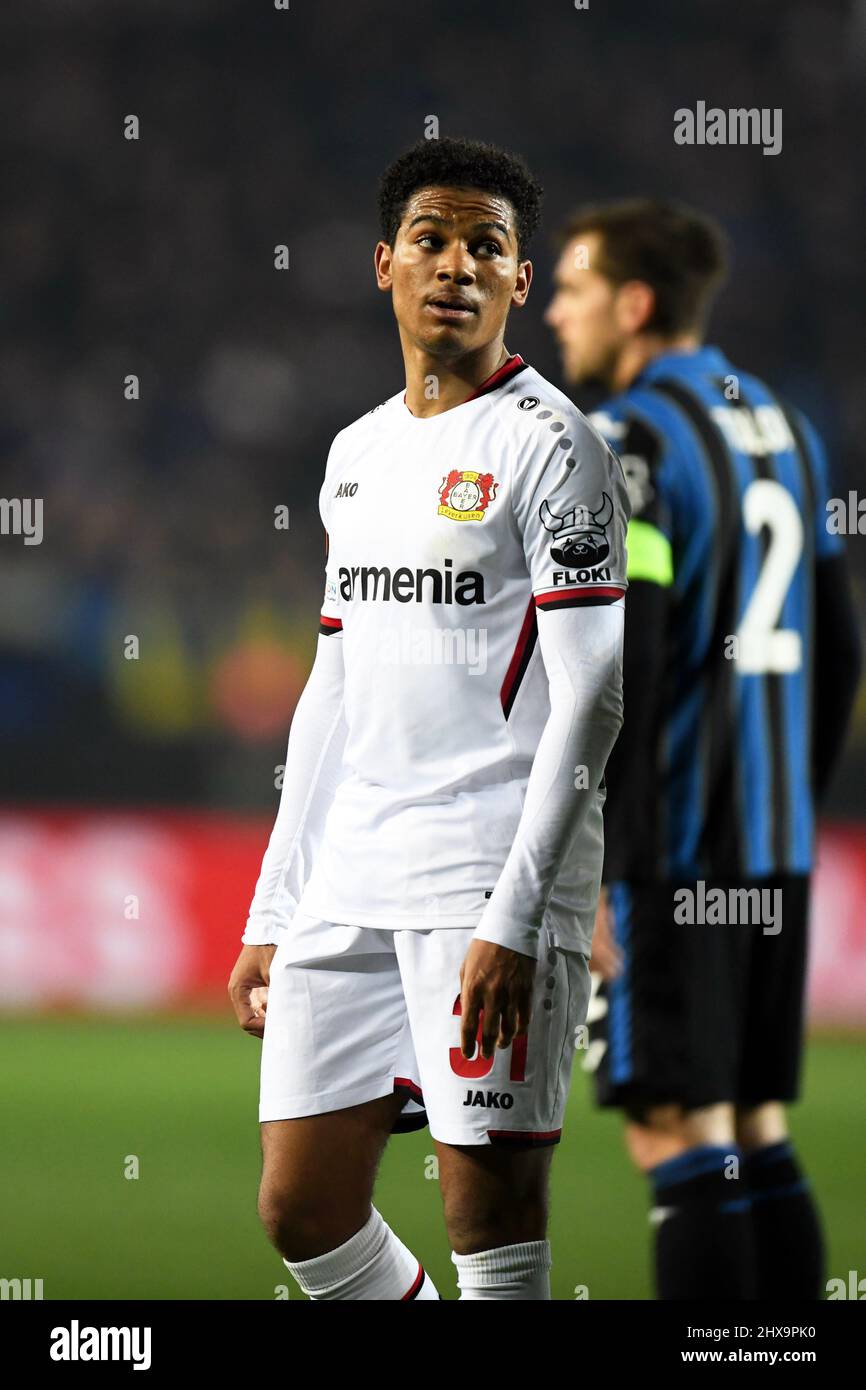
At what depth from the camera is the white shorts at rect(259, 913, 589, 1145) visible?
1.94 m

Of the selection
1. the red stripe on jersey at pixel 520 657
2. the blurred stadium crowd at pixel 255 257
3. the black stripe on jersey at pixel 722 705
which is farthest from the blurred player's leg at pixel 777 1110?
the blurred stadium crowd at pixel 255 257

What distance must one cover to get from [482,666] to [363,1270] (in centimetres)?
80

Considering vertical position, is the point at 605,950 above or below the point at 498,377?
Result: below

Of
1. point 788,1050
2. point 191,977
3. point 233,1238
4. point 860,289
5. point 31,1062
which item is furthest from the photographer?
point 860,289

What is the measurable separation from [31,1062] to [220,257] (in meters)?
5.15

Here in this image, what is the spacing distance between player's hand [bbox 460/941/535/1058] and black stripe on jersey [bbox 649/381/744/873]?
121cm

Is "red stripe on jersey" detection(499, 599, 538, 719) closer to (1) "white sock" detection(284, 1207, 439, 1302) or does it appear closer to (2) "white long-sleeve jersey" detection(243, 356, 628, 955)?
(2) "white long-sleeve jersey" detection(243, 356, 628, 955)

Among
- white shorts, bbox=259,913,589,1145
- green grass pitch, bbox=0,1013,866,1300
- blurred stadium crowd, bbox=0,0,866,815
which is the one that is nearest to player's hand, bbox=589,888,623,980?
green grass pitch, bbox=0,1013,866,1300

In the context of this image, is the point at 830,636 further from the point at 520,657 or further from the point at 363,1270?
the point at 363,1270

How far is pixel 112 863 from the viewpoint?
6852mm

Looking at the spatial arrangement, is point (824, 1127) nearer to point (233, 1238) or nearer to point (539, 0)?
point (233, 1238)

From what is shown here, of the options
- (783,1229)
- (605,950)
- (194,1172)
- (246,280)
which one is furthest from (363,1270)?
(246,280)

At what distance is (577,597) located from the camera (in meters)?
1.92
